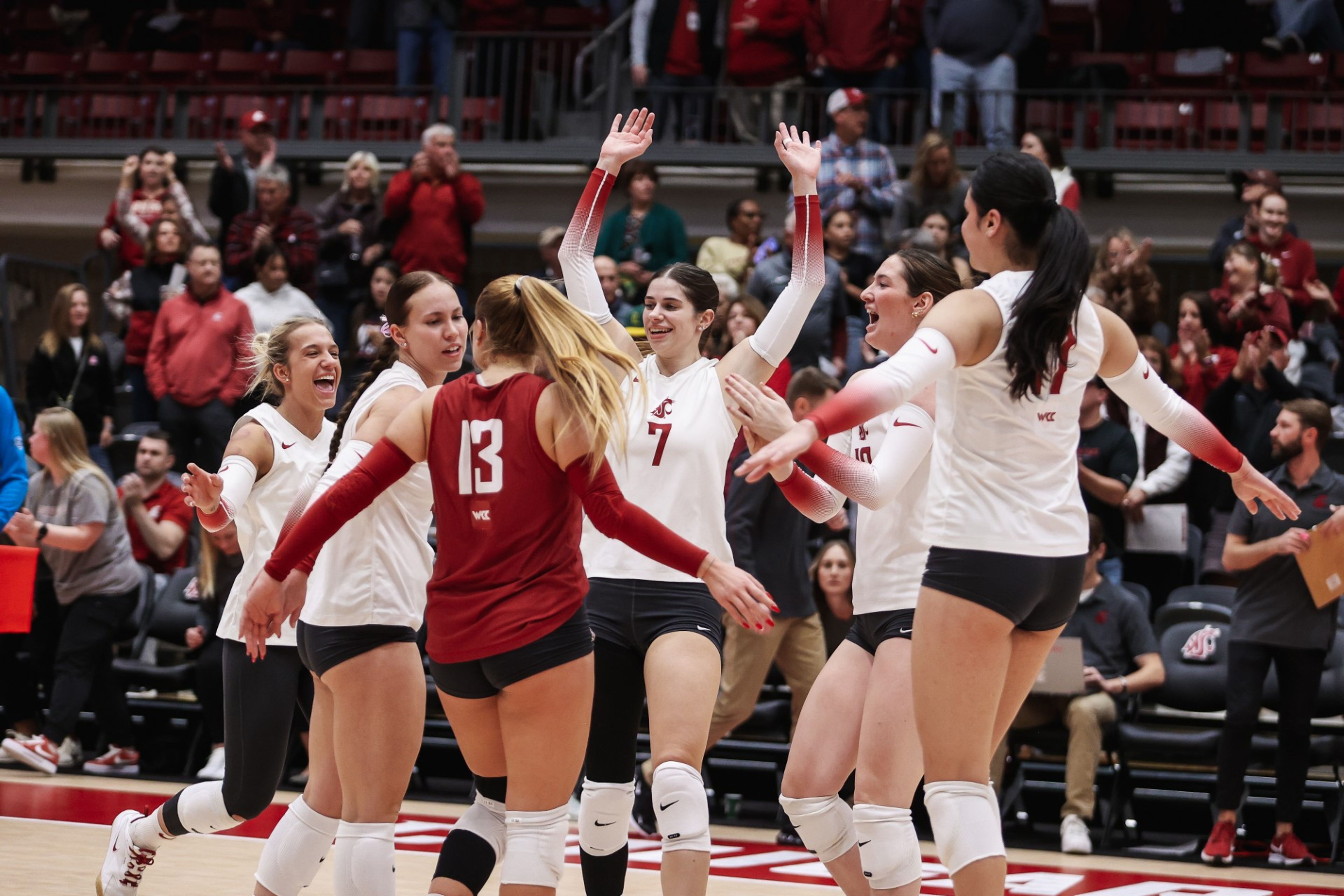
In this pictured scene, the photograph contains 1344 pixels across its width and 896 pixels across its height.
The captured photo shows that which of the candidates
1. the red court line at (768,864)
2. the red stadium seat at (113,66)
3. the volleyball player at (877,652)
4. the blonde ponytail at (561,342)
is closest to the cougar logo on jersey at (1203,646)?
the red court line at (768,864)

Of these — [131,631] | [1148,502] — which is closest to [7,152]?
[131,631]

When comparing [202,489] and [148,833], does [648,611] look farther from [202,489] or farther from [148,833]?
[148,833]

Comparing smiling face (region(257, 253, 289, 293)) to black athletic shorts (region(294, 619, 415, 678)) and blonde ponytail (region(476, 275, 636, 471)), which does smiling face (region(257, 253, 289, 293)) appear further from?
blonde ponytail (region(476, 275, 636, 471))

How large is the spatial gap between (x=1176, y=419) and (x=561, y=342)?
1522 mm

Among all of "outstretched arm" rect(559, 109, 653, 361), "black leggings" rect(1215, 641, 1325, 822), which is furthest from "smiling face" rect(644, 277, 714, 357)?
"black leggings" rect(1215, 641, 1325, 822)

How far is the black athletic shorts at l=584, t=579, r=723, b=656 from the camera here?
4195 millimetres

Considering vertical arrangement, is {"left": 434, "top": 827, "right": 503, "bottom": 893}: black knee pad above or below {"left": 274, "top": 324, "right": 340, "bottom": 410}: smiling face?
below

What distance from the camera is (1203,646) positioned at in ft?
24.4

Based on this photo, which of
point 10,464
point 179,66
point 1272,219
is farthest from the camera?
point 179,66

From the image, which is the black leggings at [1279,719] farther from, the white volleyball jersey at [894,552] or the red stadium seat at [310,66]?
the red stadium seat at [310,66]

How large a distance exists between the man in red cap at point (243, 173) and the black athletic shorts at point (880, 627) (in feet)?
26.5

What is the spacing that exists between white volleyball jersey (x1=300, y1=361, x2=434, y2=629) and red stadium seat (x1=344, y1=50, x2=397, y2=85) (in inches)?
437

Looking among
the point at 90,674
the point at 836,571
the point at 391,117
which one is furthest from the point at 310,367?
the point at 391,117

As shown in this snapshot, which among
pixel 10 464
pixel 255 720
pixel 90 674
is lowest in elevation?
pixel 90 674
